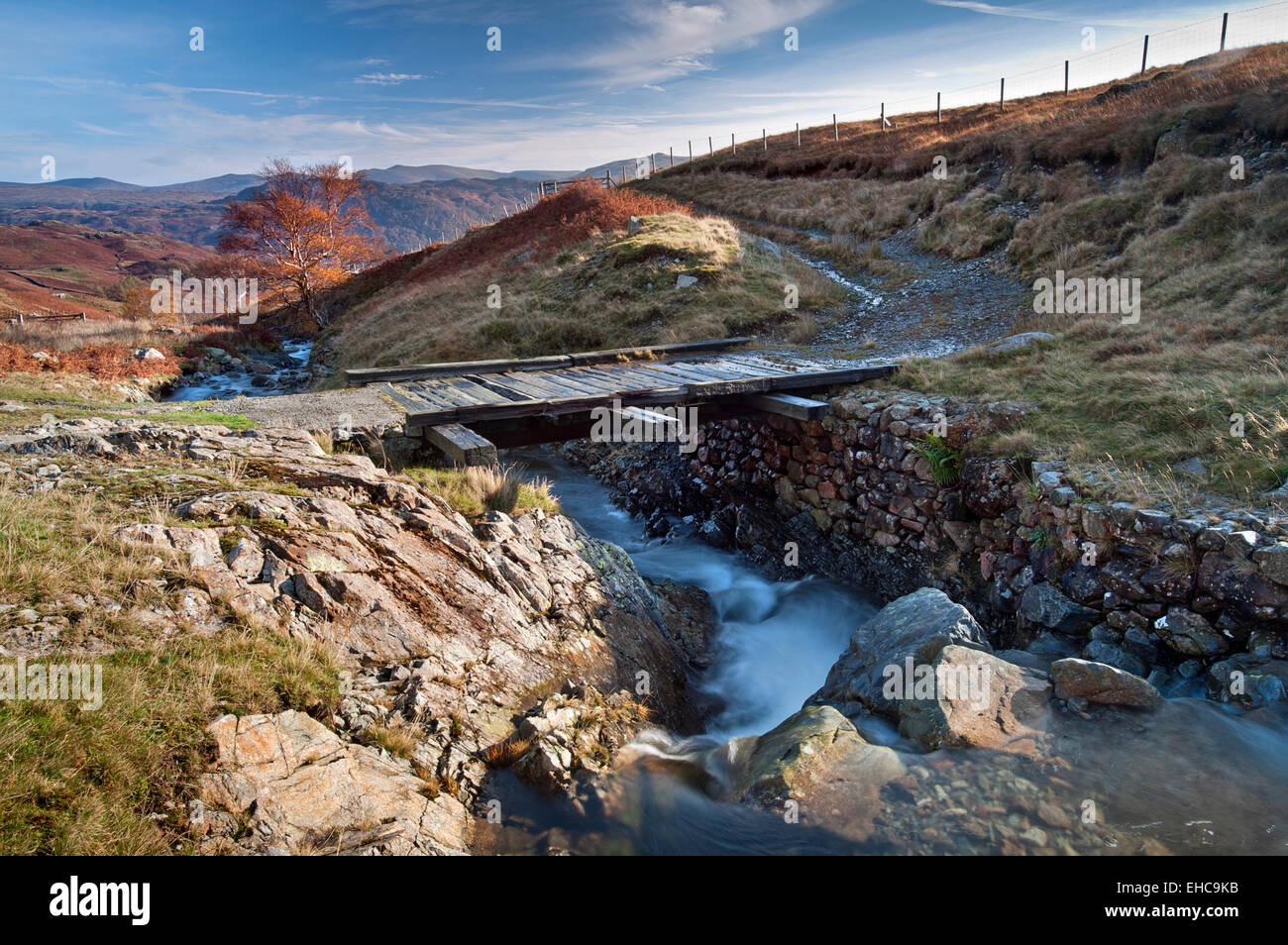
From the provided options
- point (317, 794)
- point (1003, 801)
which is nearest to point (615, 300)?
point (1003, 801)

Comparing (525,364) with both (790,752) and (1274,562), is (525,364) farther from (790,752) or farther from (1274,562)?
(1274,562)

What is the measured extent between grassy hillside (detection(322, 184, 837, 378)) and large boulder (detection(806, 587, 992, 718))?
9.82 metres

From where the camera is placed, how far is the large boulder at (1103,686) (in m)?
4.76

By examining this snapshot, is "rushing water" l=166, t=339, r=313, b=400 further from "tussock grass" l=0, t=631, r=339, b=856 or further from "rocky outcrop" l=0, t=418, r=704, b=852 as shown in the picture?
"tussock grass" l=0, t=631, r=339, b=856

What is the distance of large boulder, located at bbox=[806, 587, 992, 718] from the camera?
5301mm

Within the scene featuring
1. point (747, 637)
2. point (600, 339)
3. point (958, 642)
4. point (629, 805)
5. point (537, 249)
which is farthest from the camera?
point (537, 249)

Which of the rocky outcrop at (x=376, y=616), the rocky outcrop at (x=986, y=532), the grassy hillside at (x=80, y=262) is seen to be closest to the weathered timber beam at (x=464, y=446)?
the rocky outcrop at (x=376, y=616)

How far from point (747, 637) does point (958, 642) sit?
356 centimetres

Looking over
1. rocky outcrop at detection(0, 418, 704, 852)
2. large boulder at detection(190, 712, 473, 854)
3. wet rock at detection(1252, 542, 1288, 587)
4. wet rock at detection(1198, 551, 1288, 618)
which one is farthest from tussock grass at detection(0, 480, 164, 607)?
wet rock at detection(1252, 542, 1288, 587)
